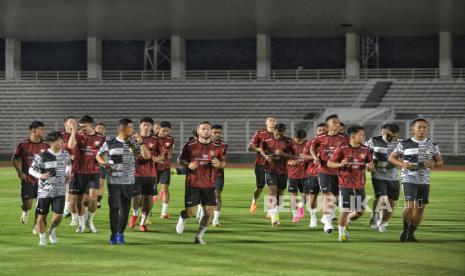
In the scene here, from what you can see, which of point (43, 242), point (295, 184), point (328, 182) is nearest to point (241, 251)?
point (43, 242)

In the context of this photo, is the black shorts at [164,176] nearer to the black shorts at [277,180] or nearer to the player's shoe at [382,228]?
the black shorts at [277,180]

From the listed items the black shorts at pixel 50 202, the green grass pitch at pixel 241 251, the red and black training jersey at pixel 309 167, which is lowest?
the green grass pitch at pixel 241 251

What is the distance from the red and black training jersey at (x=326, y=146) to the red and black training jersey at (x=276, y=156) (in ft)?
4.62

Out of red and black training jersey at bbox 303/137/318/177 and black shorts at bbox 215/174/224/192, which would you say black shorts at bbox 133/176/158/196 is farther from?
A: red and black training jersey at bbox 303/137/318/177

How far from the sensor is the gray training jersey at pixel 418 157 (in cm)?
1511

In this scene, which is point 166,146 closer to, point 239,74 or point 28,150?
point 28,150

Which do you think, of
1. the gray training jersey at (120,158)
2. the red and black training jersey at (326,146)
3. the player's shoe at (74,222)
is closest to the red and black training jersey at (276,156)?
the red and black training jersey at (326,146)

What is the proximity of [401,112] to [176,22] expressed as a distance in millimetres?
14163

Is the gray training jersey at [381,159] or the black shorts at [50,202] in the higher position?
the gray training jersey at [381,159]

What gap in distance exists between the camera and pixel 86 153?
55.0 feet

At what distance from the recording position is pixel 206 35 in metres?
60.2

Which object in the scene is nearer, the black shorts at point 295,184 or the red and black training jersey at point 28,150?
the red and black training jersey at point 28,150

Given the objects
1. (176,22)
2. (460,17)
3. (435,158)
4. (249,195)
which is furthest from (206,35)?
(435,158)

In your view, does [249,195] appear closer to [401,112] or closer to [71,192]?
[71,192]
